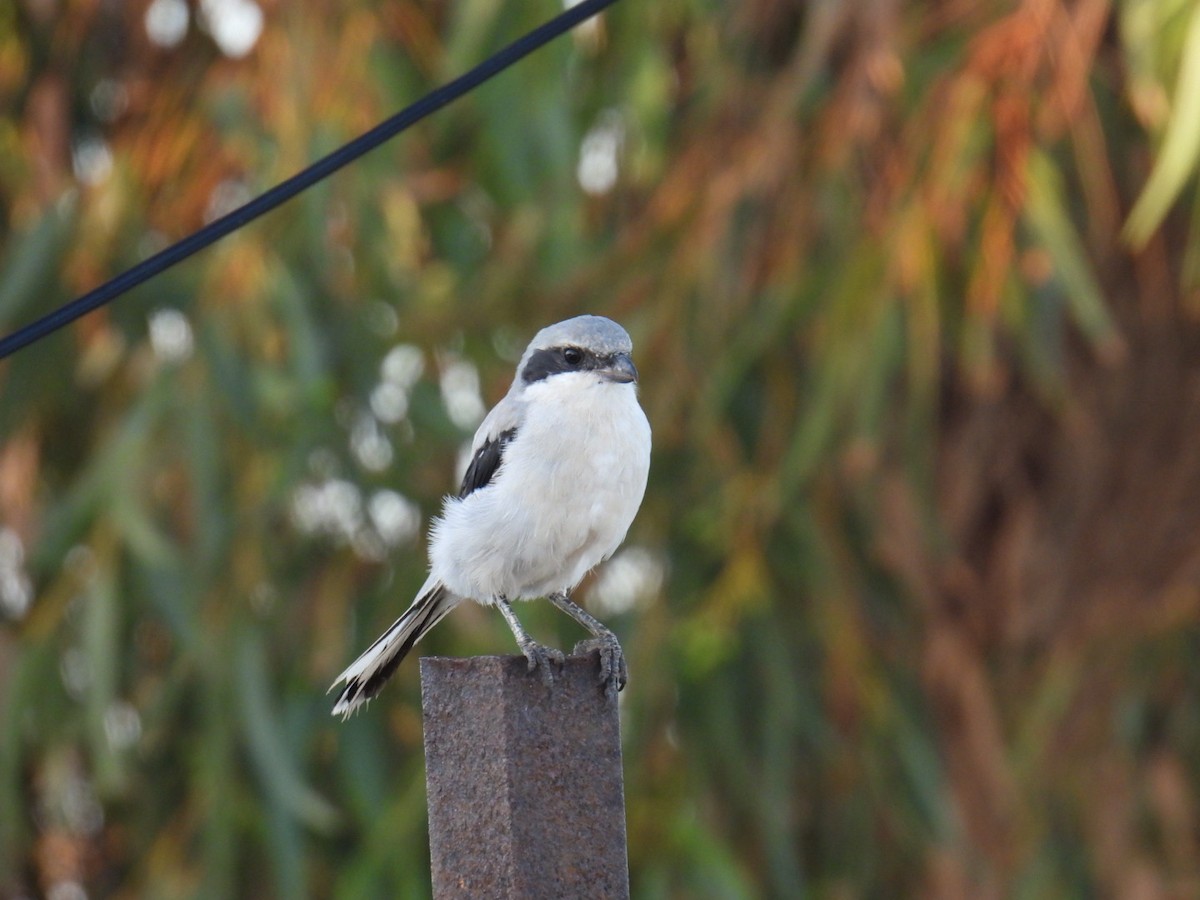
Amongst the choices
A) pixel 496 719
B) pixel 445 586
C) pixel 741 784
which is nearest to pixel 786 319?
pixel 741 784

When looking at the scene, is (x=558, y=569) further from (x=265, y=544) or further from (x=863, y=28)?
(x=863, y=28)

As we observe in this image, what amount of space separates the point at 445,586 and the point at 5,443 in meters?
1.59

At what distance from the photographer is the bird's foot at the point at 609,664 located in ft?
6.46

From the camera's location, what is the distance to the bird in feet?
8.20

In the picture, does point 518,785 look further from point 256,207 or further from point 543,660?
point 256,207

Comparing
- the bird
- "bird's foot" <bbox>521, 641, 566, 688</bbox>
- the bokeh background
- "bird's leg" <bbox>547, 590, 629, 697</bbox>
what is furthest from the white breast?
the bokeh background

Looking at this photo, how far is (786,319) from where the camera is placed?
3693mm

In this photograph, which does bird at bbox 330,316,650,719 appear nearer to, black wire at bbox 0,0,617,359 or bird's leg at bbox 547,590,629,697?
bird's leg at bbox 547,590,629,697

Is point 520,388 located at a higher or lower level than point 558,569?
higher

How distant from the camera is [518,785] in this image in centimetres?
181

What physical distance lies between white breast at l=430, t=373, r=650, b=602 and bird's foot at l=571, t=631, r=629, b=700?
40 centimetres

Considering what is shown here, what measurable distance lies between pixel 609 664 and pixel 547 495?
21.1 inches

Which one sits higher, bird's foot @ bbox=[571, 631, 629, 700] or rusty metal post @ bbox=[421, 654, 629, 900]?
bird's foot @ bbox=[571, 631, 629, 700]

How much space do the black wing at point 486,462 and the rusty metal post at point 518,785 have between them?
82 cm
